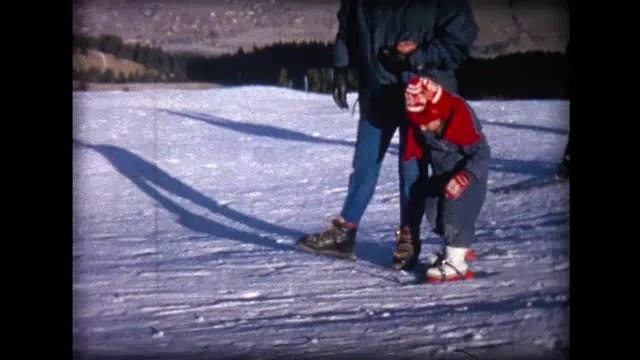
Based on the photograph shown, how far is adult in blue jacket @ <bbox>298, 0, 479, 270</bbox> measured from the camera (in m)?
3.80

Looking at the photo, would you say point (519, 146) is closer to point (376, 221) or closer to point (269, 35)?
point (376, 221)

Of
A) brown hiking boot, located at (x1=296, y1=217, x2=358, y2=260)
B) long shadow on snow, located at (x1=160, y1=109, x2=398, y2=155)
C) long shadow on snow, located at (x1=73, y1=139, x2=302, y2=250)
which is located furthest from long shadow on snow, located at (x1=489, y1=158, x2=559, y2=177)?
long shadow on snow, located at (x1=73, y1=139, x2=302, y2=250)

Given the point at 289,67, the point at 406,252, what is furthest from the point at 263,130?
the point at 406,252

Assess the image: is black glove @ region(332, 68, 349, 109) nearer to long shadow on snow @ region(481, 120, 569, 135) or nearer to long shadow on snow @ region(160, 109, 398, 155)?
long shadow on snow @ region(160, 109, 398, 155)

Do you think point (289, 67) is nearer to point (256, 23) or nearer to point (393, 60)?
point (256, 23)

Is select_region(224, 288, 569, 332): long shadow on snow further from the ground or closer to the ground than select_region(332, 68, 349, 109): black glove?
closer to the ground

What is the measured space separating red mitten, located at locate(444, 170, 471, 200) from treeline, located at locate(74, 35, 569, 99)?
0.87 feet

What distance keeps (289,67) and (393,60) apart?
0.36 m

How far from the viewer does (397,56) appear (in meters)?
3.80

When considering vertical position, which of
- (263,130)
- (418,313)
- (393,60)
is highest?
(393,60)

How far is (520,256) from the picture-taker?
3.88 m

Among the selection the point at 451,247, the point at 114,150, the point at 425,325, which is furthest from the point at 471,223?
the point at 114,150
